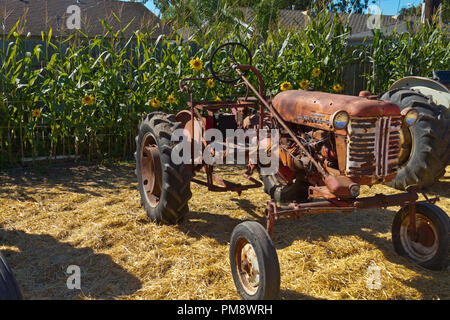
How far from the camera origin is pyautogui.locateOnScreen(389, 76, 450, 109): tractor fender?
4994 mm

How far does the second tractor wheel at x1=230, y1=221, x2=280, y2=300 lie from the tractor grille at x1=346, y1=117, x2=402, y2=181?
77cm

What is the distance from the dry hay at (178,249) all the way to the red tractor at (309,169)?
236 mm

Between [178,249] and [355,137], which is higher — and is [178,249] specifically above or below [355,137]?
below

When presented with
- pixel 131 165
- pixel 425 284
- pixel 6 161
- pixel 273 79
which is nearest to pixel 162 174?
pixel 425 284

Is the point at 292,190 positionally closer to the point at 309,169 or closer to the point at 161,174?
the point at 309,169

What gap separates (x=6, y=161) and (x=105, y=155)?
1284 mm

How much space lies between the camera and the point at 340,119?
262 cm

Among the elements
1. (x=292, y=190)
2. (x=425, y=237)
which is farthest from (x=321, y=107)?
(x=425, y=237)

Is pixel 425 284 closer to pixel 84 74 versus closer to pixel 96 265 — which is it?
pixel 96 265

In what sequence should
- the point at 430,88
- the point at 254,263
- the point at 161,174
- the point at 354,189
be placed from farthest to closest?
the point at 430,88 → the point at 161,174 → the point at 354,189 → the point at 254,263

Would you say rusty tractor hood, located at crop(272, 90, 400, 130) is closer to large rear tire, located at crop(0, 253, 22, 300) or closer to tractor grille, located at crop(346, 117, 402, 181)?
tractor grille, located at crop(346, 117, 402, 181)

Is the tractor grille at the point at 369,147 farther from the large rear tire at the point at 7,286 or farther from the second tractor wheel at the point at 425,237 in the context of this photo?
the large rear tire at the point at 7,286

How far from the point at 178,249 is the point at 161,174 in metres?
0.77

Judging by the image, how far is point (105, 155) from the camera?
598 cm
